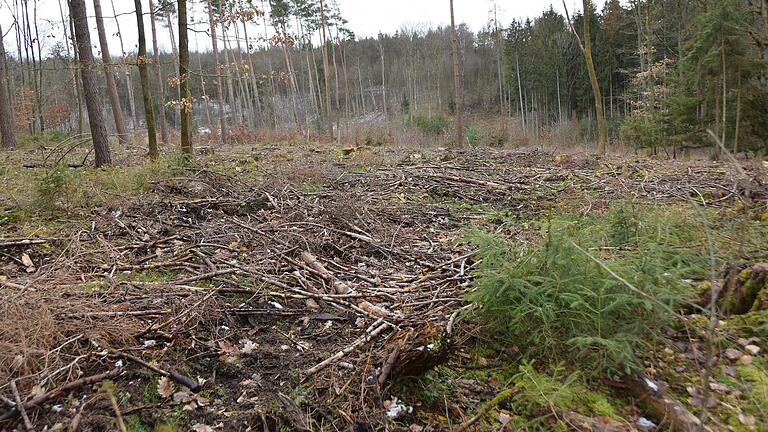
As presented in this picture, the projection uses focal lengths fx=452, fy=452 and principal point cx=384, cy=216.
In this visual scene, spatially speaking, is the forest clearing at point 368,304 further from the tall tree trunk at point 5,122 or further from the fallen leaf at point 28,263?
the tall tree trunk at point 5,122

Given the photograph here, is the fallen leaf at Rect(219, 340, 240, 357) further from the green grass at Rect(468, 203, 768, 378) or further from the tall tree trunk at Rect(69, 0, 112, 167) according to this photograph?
the tall tree trunk at Rect(69, 0, 112, 167)

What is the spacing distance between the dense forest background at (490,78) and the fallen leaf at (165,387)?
5.66 meters

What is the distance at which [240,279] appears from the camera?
3.54m

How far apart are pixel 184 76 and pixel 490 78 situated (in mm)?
44366

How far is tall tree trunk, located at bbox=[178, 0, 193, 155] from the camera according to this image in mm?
7508

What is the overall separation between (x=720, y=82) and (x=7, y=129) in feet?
77.8

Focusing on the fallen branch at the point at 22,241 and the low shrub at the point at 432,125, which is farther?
the low shrub at the point at 432,125

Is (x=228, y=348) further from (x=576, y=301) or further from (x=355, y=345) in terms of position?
(x=576, y=301)

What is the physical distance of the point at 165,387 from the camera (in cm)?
229

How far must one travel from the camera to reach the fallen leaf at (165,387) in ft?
7.38

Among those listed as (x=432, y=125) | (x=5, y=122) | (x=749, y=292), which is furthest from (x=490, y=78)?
(x=749, y=292)

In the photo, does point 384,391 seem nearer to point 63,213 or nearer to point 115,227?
point 115,227

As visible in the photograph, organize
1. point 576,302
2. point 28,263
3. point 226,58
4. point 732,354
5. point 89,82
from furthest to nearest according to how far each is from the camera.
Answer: point 226,58, point 89,82, point 28,263, point 732,354, point 576,302

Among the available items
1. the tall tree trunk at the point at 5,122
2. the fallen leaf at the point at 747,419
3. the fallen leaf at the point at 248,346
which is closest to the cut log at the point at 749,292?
the fallen leaf at the point at 747,419
